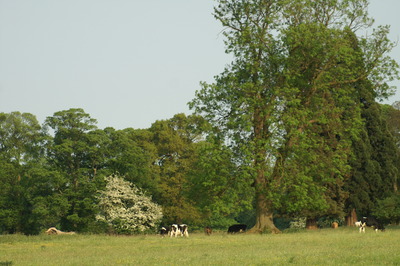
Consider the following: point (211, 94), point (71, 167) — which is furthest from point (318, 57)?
point (71, 167)

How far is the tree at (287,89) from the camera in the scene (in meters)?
46.0

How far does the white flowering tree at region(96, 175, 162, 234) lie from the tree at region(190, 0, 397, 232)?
27445mm

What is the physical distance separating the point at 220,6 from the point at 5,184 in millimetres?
44472

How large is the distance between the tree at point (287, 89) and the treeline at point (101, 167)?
13.7 meters

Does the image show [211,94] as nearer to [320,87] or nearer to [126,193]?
[320,87]

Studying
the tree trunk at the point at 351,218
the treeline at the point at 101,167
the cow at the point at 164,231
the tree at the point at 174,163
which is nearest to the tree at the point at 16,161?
the treeline at the point at 101,167

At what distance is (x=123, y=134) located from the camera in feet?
257

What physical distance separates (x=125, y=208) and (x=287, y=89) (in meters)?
35.6

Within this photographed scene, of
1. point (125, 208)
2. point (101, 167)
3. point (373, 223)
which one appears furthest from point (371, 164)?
point (101, 167)

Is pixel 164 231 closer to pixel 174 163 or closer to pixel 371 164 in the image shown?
pixel 371 164

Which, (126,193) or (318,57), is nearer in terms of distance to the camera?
(318,57)

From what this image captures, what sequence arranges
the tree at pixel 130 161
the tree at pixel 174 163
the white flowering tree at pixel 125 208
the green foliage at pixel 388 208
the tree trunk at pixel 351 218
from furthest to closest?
the tree at pixel 174 163 < the tree at pixel 130 161 < the white flowering tree at pixel 125 208 < the tree trunk at pixel 351 218 < the green foliage at pixel 388 208

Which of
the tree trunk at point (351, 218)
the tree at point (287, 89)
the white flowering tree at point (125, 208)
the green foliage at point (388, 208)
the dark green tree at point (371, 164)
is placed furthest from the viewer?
the white flowering tree at point (125, 208)

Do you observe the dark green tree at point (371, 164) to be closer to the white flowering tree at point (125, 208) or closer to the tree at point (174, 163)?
the tree at point (174, 163)
